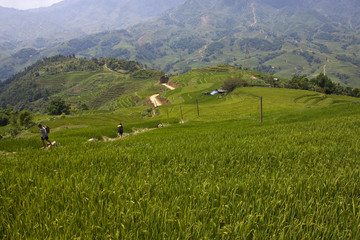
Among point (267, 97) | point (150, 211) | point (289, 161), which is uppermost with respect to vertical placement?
point (150, 211)

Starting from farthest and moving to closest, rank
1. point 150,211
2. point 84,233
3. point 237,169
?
point 237,169
point 150,211
point 84,233

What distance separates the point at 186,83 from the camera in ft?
591

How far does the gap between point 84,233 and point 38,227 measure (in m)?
0.65

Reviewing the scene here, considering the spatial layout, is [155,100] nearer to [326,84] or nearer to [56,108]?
[56,108]

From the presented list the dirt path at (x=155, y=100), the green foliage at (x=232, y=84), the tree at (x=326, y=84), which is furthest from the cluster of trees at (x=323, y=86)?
the dirt path at (x=155, y=100)

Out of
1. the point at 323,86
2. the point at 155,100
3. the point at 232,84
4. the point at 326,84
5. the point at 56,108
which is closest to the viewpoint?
the point at 56,108

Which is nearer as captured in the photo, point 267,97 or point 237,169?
point 237,169

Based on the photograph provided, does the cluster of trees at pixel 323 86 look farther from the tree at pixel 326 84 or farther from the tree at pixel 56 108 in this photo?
the tree at pixel 56 108

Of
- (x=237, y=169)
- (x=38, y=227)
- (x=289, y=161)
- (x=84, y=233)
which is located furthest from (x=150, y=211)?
(x=289, y=161)

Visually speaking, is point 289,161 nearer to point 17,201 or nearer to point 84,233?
point 84,233

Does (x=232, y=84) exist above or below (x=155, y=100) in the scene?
above

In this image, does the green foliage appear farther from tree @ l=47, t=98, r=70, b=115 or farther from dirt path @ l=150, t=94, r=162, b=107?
tree @ l=47, t=98, r=70, b=115

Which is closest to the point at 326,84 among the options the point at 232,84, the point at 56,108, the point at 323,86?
the point at 323,86

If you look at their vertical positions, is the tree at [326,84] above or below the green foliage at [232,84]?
below
